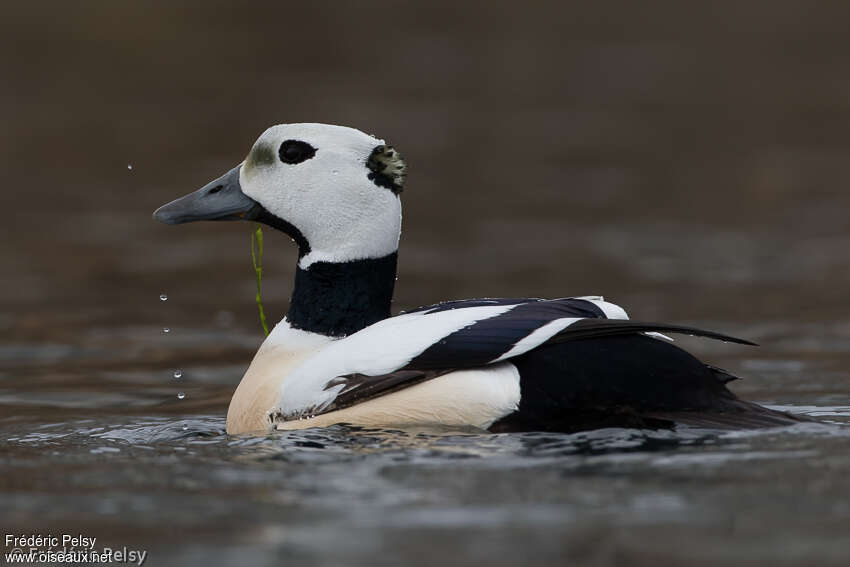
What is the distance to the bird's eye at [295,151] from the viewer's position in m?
6.56

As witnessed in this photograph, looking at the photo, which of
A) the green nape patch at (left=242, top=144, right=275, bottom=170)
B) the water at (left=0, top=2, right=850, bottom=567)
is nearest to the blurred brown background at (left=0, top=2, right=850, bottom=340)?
the water at (left=0, top=2, right=850, bottom=567)

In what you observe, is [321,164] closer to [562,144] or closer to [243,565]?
[243,565]

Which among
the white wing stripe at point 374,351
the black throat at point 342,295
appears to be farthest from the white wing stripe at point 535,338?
the black throat at point 342,295

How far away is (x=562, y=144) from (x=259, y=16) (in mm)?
4575

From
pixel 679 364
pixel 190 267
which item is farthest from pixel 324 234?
pixel 190 267

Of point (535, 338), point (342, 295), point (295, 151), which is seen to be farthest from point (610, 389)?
point (295, 151)

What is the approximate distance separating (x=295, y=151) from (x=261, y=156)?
191mm

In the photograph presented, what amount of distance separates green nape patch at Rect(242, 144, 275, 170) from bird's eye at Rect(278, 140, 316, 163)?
6 centimetres

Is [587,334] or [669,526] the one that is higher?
[587,334]

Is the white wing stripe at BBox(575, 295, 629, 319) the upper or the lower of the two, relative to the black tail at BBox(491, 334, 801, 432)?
upper

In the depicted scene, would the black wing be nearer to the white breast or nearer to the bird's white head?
the white breast

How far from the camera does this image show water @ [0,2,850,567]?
15.9 feet

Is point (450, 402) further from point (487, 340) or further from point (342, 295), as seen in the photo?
point (342, 295)

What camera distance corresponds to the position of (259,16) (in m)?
18.7
